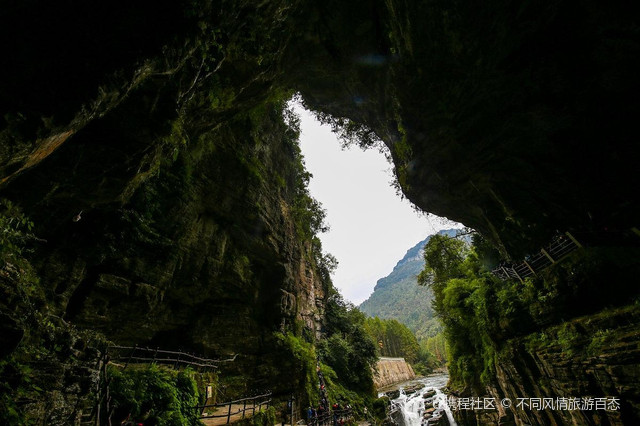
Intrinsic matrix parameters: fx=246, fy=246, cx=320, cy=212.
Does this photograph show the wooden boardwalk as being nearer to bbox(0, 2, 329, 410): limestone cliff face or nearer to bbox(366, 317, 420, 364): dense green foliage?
bbox(0, 2, 329, 410): limestone cliff face

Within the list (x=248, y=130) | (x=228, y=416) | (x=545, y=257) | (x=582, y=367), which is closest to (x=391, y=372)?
(x=545, y=257)

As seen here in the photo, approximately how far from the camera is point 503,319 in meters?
12.9

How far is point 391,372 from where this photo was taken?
4869 centimetres

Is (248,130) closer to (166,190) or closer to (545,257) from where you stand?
(166,190)

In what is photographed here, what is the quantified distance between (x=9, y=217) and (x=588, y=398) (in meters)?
16.7

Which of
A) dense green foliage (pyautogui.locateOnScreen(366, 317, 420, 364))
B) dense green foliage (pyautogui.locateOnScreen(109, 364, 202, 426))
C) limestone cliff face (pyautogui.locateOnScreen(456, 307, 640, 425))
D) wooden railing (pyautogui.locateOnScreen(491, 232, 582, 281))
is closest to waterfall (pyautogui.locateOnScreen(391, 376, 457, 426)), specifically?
limestone cliff face (pyautogui.locateOnScreen(456, 307, 640, 425))

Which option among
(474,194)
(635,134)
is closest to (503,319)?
(474,194)

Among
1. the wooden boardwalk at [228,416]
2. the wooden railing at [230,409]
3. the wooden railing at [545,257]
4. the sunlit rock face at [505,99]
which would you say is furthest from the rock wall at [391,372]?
the sunlit rock face at [505,99]

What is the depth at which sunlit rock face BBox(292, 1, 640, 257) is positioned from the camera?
7.79 meters

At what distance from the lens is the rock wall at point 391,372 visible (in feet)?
139

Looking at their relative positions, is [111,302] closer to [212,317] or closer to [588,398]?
[212,317]

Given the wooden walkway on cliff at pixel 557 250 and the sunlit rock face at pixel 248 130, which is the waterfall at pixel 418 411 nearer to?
the sunlit rock face at pixel 248 130

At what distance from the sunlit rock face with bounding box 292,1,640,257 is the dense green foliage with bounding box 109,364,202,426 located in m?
13.6

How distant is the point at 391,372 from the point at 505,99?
53533 millimetres
